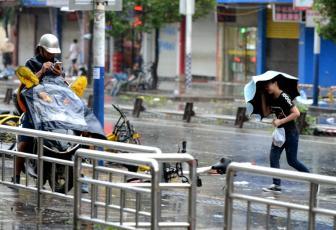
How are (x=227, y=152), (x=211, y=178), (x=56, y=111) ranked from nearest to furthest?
1. (x=56, y=111)
2. (x=211, y=178)
3. (x=227, y=152)

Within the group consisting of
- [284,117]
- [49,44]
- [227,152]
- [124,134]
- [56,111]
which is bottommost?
[227,152]

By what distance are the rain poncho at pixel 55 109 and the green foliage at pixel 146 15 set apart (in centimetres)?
2674

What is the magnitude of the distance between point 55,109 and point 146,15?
27732mm

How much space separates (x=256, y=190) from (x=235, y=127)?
12.0 meters

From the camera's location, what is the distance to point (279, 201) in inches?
309

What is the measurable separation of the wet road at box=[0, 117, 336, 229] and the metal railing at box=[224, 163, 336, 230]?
0.11 metres

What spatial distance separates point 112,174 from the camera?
8.77m

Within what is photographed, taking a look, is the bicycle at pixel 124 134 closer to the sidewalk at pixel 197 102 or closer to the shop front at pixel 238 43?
the sidewalk at pixel 197 102

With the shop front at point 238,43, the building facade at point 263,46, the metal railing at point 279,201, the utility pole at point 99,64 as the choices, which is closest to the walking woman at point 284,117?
the utility pole at point 99,64

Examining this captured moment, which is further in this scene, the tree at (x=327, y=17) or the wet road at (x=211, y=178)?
the tree at (x=327, y=17)

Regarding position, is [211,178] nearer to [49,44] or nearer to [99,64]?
[99,64]

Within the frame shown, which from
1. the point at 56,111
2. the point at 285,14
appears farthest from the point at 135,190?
the point at 285,14

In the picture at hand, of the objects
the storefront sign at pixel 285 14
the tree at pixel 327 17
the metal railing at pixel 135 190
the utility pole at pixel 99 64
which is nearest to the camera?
the metal railing at pixel 135 190

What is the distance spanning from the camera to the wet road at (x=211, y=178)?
1024 centimetres
